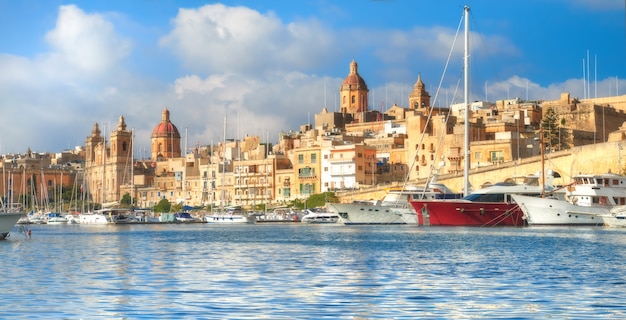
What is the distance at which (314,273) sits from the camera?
1232 inches

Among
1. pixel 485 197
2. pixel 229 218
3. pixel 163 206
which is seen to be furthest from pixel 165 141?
pixel 485 197

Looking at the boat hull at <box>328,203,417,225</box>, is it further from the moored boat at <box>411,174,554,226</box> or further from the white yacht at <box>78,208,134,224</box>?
the white yacht at <box>78,208,134,224</box>

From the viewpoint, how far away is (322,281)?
28.7 m

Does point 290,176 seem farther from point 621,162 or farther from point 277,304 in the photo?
point 277,304

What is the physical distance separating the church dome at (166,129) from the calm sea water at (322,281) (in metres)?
127

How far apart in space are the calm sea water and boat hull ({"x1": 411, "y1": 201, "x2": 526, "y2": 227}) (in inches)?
856

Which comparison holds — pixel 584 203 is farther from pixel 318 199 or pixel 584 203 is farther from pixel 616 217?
pixel 318 199

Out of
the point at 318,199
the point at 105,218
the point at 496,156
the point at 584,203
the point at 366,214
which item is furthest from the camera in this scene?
the point at 318,199

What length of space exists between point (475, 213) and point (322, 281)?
139ft

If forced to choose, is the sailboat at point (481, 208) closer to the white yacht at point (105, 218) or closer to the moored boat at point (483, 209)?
the moored boat at point (483, 209)

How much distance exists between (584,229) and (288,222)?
41.4m

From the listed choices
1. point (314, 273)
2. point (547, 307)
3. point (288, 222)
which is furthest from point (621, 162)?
point (547, 307)

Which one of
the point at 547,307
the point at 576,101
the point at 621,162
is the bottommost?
the point at 547,307

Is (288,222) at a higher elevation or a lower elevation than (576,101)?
lower
